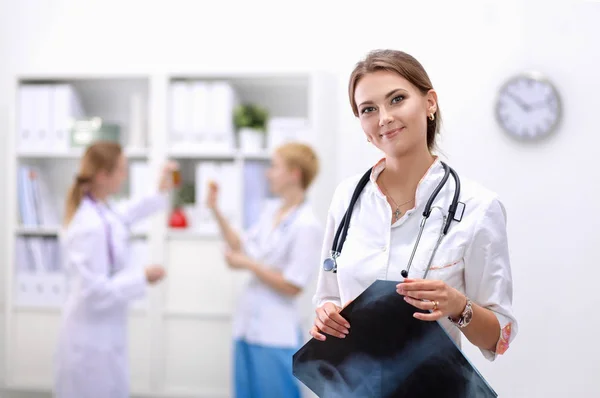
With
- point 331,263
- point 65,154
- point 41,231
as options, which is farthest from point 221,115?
point 331,263

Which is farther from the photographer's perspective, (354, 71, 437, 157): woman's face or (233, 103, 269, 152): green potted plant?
(233, 103, 269, 152): green potted plant

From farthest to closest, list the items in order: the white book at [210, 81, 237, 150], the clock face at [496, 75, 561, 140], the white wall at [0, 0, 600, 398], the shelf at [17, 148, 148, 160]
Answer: the shelf at [17, 148, 148, 160]
the white book at [210, 81, 237, 150]
the clock face at [496, 75, 561, 140]
the white wall at [0, 0, 600, 398]

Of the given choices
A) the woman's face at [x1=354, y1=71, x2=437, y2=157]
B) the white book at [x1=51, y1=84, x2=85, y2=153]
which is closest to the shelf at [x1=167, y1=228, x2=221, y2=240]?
the white book at [x1=51, y1=84, x2=85, y2=153]

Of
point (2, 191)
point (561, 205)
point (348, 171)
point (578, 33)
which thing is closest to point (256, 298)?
point (348, 171)

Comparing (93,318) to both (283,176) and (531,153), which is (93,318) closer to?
(283,176)

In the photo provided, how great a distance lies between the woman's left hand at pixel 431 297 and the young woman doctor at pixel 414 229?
0.02 metres

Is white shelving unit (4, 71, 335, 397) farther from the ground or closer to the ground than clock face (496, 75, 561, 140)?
closer to the ground

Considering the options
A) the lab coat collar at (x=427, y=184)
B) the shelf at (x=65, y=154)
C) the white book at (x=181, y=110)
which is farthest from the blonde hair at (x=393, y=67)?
the shelf at (x=65, y=154)

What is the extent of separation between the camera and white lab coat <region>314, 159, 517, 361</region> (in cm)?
110

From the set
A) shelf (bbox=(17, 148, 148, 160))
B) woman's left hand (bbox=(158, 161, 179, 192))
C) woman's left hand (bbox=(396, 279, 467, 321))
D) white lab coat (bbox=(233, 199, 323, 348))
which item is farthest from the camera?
shelf (bbox=(17, 148, 148, 160))

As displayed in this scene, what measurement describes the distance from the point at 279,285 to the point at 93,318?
2.45ft

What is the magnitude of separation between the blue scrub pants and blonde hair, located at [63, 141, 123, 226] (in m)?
0.91

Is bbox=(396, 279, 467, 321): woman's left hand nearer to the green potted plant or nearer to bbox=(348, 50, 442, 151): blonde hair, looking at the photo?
bbox=(348, 50, 442, 151): blonde hair

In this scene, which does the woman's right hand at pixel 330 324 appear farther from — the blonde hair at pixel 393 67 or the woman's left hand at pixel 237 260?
the woman's left hand at pixel 237 260
